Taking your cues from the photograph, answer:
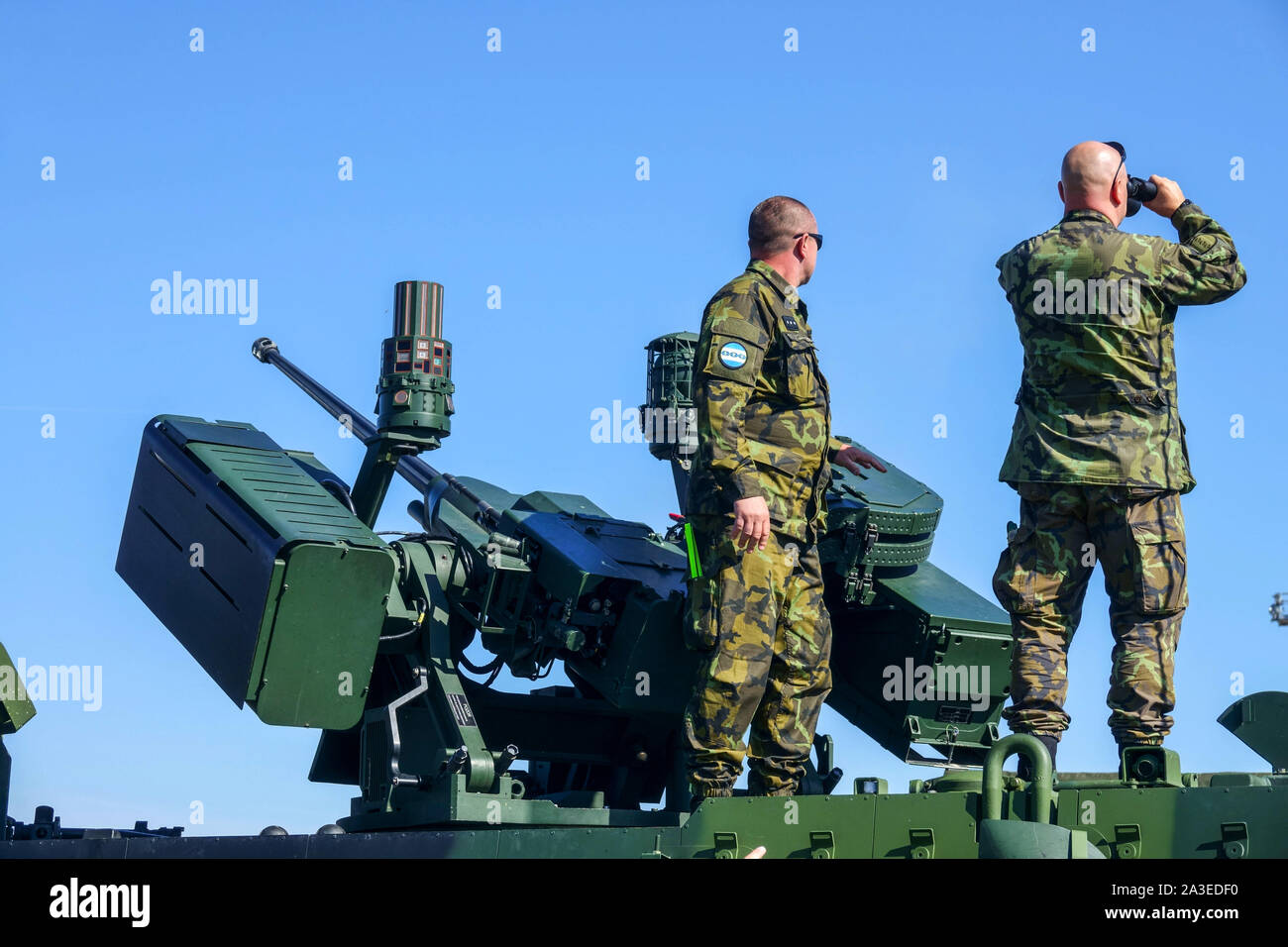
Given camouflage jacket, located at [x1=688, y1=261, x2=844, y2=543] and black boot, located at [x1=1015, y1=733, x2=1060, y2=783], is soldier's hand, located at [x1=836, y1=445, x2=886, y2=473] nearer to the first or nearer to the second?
camouflage jacket, located at [x1=688, y1=261, x2=844, y2=543]

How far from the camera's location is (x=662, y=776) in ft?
29.4

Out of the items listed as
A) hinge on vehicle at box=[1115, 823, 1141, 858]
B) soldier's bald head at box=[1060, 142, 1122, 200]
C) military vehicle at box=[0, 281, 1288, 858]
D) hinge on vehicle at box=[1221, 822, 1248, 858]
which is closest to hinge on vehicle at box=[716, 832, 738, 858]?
military vehicle at box=[0, 281, 1288, 858]

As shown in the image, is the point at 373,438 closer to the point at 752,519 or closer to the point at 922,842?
the point at 752,519

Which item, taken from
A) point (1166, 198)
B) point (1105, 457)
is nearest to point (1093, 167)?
point (1166, 198)

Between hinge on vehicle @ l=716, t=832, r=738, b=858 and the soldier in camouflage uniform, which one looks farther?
the soldier in camouflage uniform

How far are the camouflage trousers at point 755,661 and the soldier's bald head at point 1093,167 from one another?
1651 millimetres

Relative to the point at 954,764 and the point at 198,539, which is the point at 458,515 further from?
the point at 954,764

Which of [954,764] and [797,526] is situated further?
[954,764]

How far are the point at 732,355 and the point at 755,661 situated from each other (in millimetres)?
1090

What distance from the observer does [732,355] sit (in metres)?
6.48

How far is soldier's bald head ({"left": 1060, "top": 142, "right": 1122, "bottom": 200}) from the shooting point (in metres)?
6.38

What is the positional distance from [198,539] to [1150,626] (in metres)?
4.27

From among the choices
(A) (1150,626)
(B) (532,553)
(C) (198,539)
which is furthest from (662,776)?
(A) (1150,626)
